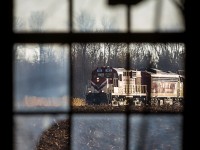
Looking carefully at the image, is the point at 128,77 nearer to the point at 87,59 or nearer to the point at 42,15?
the point at 87,59

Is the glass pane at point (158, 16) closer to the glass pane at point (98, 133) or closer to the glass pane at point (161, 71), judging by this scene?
the glass pane at point (161, 71)

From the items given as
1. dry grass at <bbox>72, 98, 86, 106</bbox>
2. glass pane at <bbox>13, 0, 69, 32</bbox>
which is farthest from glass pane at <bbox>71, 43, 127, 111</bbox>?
glass pane at <bbox>13, 0, 69, 32</bbox>

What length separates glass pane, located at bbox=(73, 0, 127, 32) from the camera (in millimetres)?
1334

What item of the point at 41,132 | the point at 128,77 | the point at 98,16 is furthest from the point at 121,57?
the point at 41,132

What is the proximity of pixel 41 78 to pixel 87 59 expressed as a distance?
7.6 inches

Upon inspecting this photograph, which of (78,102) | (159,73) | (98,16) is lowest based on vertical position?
(78,102)

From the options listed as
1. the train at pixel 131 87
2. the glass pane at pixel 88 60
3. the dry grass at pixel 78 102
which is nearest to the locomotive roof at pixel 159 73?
the train at pixel 131 87

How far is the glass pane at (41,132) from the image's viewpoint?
133 cm

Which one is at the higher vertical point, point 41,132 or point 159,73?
point 159,73

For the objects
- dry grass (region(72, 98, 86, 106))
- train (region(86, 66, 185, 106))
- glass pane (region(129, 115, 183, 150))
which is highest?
train (region(86, 66, 185, 106))

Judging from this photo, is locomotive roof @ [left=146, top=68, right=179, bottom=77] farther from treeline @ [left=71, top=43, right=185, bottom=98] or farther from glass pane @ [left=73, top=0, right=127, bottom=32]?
glass pane @ [left=73, top=0, right=127, bottom=32]

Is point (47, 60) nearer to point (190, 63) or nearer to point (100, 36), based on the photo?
point (100, 36)

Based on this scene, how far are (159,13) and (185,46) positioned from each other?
165 mm

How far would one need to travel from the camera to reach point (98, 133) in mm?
1342
